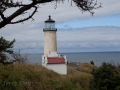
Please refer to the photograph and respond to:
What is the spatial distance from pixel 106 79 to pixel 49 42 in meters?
14.8

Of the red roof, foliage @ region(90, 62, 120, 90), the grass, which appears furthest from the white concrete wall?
foliage @ region(90, 62, 120, 90)

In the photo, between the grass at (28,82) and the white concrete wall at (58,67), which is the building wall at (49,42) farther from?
the grass at (28,82)

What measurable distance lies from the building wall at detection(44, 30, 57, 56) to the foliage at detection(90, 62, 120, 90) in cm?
1375

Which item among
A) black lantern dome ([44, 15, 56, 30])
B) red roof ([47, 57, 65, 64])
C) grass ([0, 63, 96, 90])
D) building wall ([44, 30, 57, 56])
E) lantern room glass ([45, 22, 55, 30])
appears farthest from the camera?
lantern room glass ([45, 22, 55, 30])

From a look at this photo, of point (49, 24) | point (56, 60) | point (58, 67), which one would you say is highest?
point (49, 24)

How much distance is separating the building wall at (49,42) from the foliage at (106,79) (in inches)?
541

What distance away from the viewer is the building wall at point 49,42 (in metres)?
24.5

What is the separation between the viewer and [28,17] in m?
3.46

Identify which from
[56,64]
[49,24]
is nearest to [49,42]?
[49,24]

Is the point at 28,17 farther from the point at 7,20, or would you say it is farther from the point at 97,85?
the point at 97,85

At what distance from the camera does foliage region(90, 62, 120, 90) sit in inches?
403

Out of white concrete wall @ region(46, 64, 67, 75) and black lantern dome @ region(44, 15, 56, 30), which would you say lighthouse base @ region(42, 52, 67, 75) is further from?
black lantern dome @ region(44, 15, 56, 30)

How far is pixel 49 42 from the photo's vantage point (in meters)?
24.6

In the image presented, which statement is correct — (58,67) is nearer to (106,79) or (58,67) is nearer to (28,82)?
(28,82)
